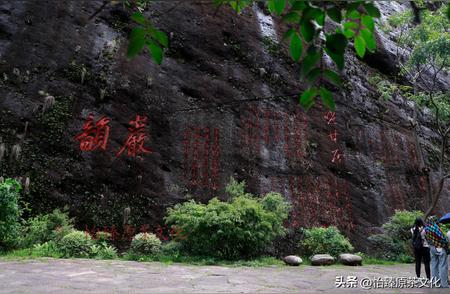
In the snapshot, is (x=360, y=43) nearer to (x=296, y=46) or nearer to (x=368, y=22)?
(x=368, y=22)

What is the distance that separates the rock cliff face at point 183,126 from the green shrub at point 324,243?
25.7 inches

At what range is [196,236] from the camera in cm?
727

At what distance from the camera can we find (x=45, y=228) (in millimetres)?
7152

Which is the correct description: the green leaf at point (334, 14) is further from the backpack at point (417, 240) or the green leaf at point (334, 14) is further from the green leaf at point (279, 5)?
the backpack at point (417, 240)

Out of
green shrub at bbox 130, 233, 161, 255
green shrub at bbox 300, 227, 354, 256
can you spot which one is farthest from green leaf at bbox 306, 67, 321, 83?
green shrub at bbox 300, 227, 354, 256

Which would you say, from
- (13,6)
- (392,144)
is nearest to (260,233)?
(392,144)

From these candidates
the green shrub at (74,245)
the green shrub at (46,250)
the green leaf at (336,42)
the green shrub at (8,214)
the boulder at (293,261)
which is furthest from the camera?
the boulder at (293,261)

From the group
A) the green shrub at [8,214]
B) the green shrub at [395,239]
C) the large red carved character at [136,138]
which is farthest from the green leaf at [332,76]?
the green shrub at [395,239]

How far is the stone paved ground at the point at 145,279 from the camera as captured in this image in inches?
159

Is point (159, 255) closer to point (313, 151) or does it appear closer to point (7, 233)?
point (7, 233)

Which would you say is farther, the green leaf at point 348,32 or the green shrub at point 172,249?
→ the green shrub at point 172,249

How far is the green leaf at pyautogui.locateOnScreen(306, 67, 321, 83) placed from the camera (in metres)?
1.14

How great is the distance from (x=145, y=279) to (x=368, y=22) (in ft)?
14.2

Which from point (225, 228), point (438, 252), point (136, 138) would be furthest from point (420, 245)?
point (136, 138)
